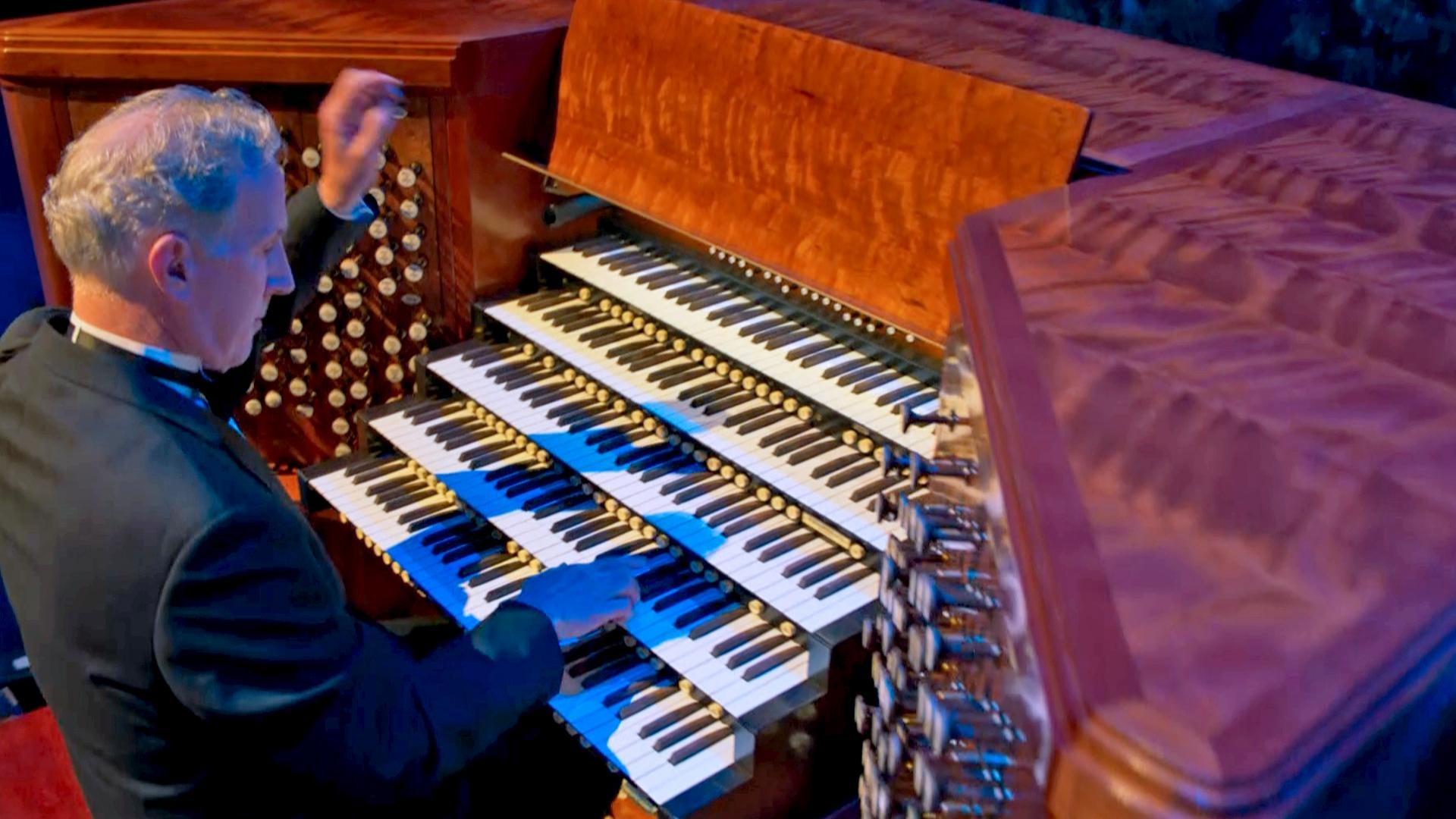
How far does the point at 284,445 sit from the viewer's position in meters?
2.88

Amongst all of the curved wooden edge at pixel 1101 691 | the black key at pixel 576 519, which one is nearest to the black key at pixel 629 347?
the black key at pixel 576 519

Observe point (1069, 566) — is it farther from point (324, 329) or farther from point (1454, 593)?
point (324, 329)

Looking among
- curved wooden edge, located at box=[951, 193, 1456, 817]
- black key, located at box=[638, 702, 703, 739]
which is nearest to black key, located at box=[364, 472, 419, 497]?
black key, located at box=[638, 702, 703, 739]

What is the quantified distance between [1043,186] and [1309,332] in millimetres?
578

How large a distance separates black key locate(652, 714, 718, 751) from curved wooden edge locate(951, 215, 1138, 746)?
827mm

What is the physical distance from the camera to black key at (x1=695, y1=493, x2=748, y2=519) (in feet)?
7.06

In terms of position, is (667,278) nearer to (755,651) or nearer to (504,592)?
(504,592)

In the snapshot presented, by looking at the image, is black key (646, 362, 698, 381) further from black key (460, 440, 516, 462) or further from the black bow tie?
A: the black bow tie

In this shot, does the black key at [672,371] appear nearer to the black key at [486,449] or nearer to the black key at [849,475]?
the black key at [486,449]

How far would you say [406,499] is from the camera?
2422 mm

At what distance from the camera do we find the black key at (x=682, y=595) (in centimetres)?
204

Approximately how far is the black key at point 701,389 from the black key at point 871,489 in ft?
1.38

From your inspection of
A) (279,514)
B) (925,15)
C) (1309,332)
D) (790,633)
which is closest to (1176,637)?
(1309,332)

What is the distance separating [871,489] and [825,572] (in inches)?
7.0
